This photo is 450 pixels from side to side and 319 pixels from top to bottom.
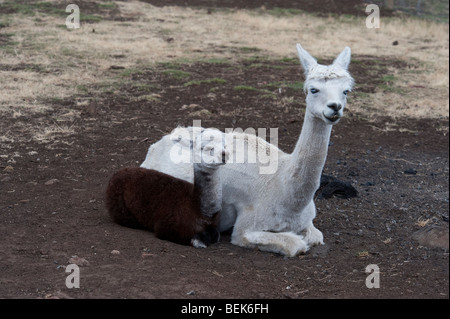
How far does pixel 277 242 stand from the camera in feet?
21.4

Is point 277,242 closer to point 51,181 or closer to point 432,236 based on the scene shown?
point 432,236

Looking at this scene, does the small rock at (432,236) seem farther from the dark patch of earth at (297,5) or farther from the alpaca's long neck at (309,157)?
the dark patch of earth at (297,5)

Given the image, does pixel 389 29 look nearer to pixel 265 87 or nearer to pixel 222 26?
pixel 222 26

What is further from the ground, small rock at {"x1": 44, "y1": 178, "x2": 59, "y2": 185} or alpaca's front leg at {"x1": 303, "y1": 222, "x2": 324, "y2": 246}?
small rock at {"x1": 44, "y1": 178, "x2": 59, "y2": 185}

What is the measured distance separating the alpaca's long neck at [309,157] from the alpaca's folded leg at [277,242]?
0.43 meters

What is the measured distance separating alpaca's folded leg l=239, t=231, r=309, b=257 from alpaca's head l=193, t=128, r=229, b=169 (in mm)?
885

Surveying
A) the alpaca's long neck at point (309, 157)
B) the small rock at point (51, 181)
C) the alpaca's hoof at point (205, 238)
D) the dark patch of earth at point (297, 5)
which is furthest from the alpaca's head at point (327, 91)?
the dark patch of earth at point (297, 5)

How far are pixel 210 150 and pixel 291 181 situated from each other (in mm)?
896

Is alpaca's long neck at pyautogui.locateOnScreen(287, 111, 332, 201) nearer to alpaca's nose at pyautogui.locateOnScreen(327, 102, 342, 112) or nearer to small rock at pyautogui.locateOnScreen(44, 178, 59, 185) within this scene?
alpaca's nose at pyautogui.locateOnScreen(327, 102, 342, 112)

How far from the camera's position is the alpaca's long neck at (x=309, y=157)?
615cm

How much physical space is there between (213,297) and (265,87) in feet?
32.3

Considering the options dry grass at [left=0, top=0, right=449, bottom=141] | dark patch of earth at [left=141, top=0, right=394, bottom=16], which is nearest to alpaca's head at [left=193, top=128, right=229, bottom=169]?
dry grass at [left=0, top=0, right=449, bottom=141]

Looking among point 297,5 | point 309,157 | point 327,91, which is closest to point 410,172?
point 309,157

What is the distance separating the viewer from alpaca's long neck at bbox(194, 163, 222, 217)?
6398mm
